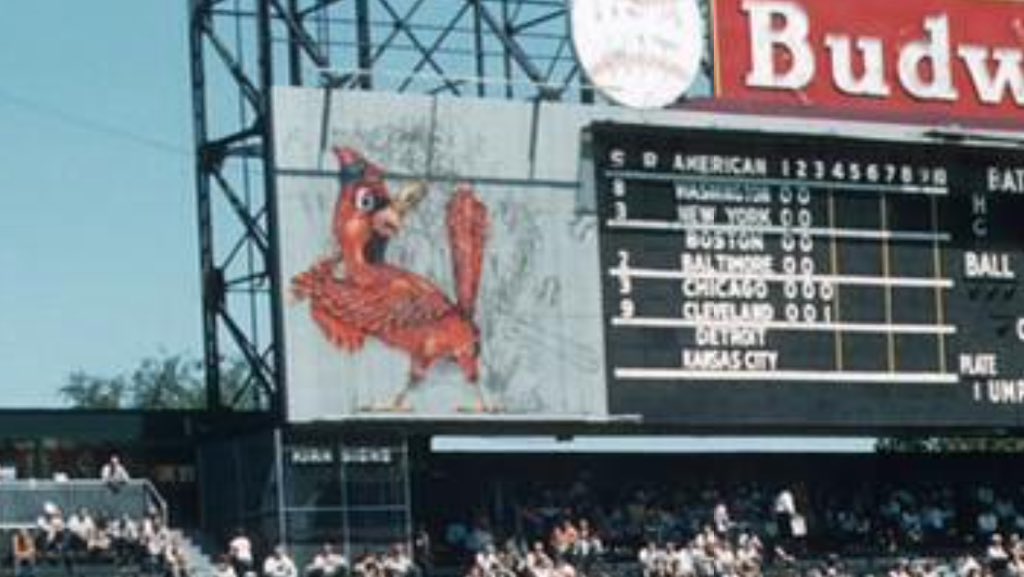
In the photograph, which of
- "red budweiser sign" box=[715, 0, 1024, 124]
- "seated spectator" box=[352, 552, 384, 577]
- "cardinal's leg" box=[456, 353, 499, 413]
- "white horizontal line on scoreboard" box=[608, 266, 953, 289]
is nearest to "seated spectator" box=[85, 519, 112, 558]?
"seated spectator" box=[352, 552, 384, 577]

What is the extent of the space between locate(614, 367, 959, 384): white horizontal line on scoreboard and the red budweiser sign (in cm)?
337

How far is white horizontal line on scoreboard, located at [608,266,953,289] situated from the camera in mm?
38219

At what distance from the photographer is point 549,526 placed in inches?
1642

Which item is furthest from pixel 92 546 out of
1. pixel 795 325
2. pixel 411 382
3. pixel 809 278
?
pixel 809 278

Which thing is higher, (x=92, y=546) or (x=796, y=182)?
(x=796, y=182)

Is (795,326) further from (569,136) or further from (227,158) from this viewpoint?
(227,158)

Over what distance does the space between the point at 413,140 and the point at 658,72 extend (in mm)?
3446

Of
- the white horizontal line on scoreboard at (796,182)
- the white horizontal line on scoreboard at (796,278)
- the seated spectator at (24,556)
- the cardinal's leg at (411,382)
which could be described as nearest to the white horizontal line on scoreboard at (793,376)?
the white horizontal line on scoreboard at (796,278)

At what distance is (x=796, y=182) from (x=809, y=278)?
1232mm

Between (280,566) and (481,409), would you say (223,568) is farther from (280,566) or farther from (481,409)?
(481,409)

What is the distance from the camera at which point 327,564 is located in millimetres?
36594

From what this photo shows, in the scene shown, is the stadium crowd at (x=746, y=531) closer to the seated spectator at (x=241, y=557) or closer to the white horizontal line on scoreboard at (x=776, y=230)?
the seated spectator at (x=241, y=557)

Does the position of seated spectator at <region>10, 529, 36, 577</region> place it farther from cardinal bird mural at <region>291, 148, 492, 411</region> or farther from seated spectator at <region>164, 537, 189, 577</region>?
cardinal bird mural at <region>291, 148, 492, 411</region>

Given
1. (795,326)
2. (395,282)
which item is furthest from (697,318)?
(395,282)
